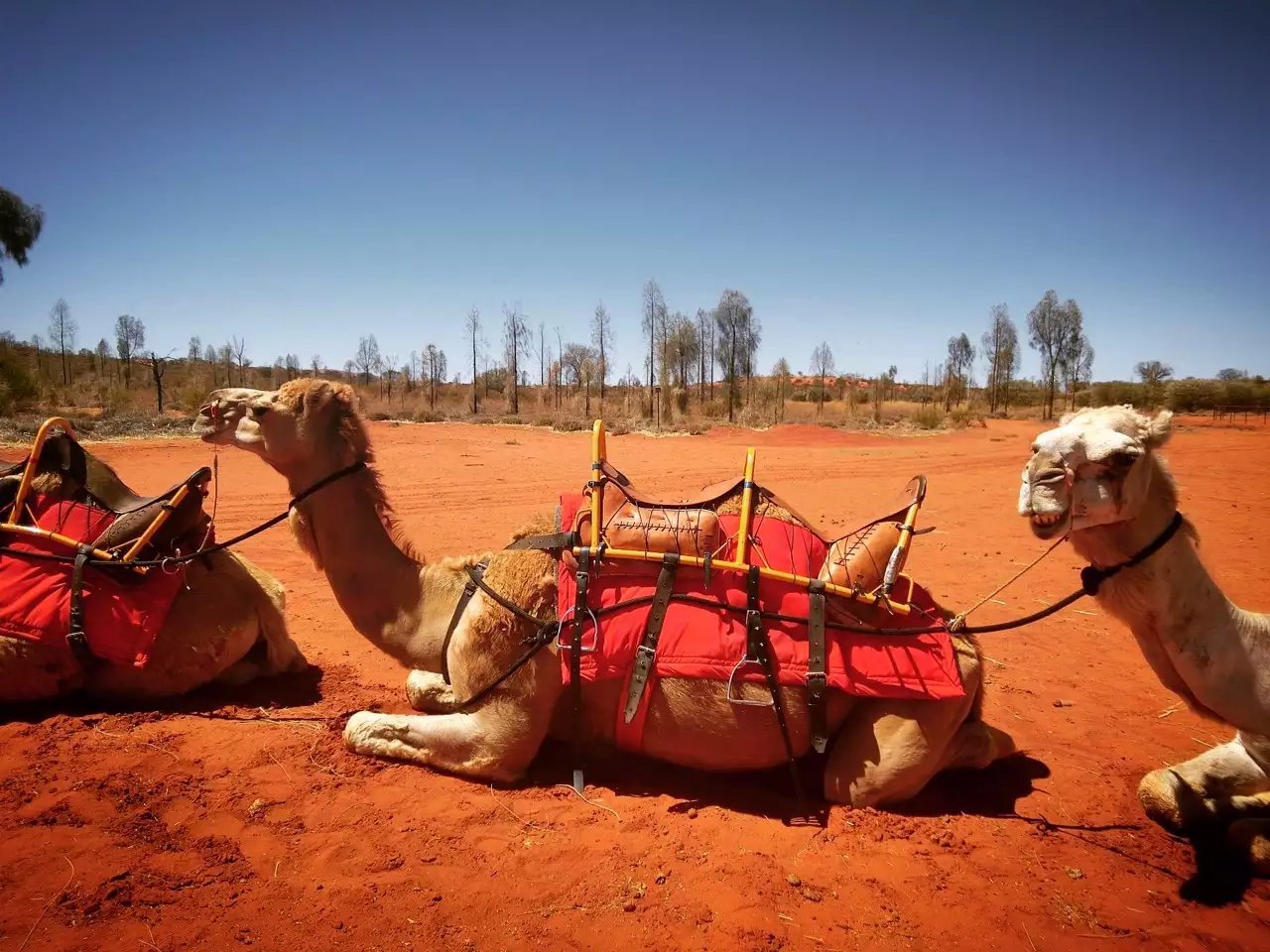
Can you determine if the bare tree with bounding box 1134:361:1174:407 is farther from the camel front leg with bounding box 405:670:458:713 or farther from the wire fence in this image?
the camel front leg with bounding box 405:670:458:713

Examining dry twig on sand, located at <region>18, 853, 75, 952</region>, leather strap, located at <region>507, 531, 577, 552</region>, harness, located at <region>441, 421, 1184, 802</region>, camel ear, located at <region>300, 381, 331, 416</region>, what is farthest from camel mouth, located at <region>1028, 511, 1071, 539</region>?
dry twig on sand, located at <region>18, 853, 75, 952</region>

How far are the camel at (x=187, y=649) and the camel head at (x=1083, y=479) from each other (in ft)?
15.1

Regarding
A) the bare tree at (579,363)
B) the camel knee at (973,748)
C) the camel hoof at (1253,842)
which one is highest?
the bare tree at (579,363)

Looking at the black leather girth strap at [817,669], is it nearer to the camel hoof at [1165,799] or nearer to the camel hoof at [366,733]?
the camel hoof at [1165,799]

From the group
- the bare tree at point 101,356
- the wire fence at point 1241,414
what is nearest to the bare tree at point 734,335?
the wire fence at point 1241,414

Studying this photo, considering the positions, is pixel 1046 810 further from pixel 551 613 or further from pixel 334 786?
pixel 334 786

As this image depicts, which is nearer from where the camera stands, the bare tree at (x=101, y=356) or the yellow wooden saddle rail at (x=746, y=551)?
the yellow wooden saddle rail at (x=746, y=551)

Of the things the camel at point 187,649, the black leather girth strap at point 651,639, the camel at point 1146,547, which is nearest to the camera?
the camel at point 1146,547

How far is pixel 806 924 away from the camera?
2.57m

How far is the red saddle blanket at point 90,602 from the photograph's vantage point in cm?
385

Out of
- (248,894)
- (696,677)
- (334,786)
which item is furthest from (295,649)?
(696,677)

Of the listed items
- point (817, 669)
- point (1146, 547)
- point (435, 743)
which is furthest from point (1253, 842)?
point (435, 743)

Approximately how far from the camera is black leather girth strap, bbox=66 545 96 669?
3846 mm

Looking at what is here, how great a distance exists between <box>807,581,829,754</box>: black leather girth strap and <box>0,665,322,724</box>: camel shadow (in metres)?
3.34
